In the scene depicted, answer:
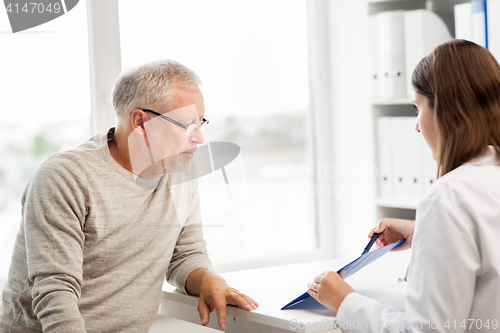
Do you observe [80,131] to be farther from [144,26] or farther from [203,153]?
[203,153]

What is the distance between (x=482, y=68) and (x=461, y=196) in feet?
0.77

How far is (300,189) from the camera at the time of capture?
7.19 feet

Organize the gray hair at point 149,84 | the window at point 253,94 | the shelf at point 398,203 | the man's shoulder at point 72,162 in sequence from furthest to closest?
the window at point 253,94, the shelf at point 398,203, the gray hair at point 149,84, the man's shoulder at point 72,162

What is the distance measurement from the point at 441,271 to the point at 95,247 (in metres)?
0.72

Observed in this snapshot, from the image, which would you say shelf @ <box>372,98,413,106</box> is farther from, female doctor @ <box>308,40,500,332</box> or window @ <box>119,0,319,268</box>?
female doctor @ <box>308,40,500,332</box>

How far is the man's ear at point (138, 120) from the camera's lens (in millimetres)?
1144

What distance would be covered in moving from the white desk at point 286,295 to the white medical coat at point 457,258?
0.23m

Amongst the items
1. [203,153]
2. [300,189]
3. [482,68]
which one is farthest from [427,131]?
[300,189]

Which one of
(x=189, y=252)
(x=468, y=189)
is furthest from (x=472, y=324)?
(x=189, y=252)

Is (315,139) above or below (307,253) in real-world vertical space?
above

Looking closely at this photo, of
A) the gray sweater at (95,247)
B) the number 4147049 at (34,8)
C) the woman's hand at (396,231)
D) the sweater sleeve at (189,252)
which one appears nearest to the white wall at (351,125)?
the woman's hand at (396,231)

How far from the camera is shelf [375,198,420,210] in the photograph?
1.73m

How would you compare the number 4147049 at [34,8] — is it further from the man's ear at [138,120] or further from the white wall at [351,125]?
the white wall at [351,125]

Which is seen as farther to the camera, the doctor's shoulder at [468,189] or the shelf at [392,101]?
the shelf at [392,101]
